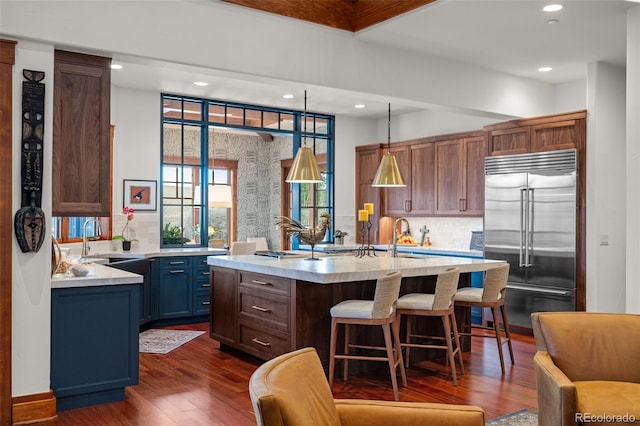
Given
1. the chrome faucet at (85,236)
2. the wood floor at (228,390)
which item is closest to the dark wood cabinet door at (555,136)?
the wood floor at (228,390)

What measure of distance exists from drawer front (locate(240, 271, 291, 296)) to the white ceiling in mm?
1582

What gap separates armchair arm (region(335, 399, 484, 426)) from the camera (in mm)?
2111

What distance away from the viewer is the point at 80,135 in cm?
392

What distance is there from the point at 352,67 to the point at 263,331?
2353 mm

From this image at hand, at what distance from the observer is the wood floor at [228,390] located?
12.2 ft

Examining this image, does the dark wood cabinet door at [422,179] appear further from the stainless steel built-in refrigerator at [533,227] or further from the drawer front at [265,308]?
the drawer front at [265,308]

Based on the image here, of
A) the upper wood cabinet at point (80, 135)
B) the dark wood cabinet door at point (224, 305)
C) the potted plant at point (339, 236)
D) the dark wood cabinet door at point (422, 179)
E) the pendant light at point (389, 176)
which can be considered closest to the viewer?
the upper wood cabinet at point (80, 135)

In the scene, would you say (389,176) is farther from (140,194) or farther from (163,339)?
(140,194)

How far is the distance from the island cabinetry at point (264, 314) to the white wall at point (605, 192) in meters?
3.12

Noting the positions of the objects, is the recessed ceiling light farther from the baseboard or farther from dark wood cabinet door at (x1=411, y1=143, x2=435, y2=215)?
the baseboard

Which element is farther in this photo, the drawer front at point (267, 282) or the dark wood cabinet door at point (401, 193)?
the dark wood cabinet door at point (401, 193)

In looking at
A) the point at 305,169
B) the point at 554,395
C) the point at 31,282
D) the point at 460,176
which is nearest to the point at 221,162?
the point at 460,176

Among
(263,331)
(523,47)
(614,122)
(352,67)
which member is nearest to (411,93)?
(352,67)

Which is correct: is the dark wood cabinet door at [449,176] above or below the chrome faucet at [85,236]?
above
